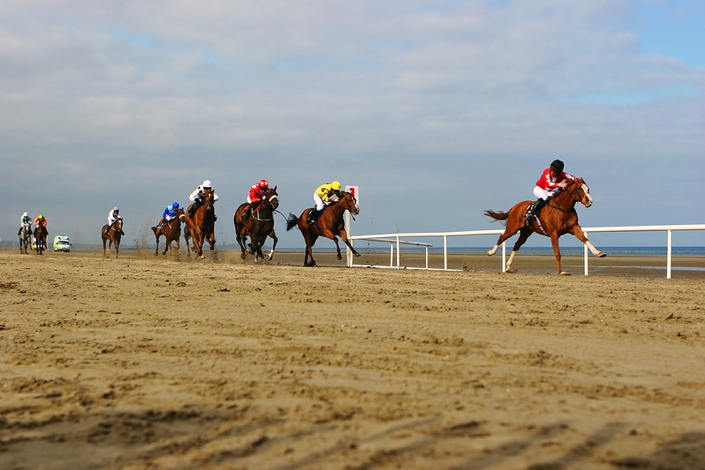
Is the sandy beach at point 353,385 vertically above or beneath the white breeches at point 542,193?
beneath

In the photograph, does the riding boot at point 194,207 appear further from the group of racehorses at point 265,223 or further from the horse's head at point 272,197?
the horse's head at point 272,197

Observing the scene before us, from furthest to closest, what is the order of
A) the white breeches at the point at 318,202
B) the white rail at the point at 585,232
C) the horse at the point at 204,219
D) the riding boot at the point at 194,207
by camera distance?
the riding boot at the point at 194,207 → the horse at the point at 204,219 → the white breeches at the point at 318,202 → the white rail at the point at 585,232


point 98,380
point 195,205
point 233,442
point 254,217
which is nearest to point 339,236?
point 254,217

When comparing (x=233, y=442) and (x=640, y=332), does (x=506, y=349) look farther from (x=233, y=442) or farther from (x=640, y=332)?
(x=233, y=442)

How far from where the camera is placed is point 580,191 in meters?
14.3

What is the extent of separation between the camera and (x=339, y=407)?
369 centimetres

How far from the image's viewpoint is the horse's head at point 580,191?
1411 cm

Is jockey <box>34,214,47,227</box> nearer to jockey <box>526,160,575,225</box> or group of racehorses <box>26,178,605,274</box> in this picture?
group of racehorses <box>26,178,605,274</box>

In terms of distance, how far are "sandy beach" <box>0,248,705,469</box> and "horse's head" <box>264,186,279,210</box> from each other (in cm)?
1224

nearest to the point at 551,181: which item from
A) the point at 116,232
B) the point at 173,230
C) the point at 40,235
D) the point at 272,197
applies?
the point at 272,197

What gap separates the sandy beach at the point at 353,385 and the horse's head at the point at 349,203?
417 inches

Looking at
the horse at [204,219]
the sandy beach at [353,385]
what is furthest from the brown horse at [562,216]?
the horse at [204,219]

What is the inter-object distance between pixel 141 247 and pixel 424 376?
960 inches

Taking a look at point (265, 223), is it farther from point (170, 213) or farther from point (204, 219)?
point (170, 213)
